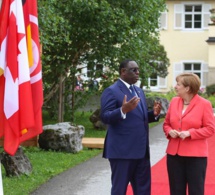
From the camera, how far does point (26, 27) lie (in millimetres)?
5699

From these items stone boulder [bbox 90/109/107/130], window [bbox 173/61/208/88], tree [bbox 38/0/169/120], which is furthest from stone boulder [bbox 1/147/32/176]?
window [bbox 173/61/208/88]

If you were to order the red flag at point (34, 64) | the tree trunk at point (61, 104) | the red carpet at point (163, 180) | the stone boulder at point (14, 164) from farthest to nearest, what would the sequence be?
the tree trunk at point (61, 104), the stone boulder at point (14, 164), the red carpet at point (163, 180), the red flag at point (34, 64)

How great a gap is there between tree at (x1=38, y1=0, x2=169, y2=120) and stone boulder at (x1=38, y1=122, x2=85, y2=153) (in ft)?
7.97

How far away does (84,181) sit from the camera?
30.9ft

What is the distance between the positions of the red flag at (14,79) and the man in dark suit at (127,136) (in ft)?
3.69

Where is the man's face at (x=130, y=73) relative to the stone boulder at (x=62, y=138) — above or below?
above

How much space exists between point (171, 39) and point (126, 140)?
99.2 ft

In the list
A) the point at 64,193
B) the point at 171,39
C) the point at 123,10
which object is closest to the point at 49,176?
the point at 64,193

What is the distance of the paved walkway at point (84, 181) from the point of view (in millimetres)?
8594

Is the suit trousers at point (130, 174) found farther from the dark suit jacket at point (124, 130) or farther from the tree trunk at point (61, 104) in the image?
the tree trunk at point (61, 104)

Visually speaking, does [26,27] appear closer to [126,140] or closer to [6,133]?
[6,133]

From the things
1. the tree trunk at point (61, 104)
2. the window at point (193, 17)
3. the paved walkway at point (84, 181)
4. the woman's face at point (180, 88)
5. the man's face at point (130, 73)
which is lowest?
the paved walkway at point (84, 181)

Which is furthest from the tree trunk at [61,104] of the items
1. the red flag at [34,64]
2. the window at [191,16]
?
the window at [191,16]

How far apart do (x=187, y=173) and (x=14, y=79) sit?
220 centimetres
